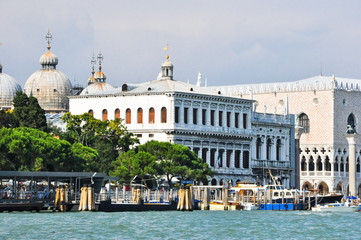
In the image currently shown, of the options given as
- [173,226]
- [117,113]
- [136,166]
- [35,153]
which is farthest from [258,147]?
[173,226]

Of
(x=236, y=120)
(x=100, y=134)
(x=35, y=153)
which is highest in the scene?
(x=236, y=120)

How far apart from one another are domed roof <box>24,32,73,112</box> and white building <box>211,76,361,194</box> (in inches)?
965

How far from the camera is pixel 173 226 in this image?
64.5 m

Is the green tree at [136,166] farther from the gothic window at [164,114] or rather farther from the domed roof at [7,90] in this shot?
the domed roof at [7,90]

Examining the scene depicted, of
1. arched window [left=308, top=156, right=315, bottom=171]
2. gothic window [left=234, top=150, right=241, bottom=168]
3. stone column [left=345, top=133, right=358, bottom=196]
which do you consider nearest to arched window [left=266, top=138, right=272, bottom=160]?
gothic window [left=234, top=150, right=241, bottom=168]

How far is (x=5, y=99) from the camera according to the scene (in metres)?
141

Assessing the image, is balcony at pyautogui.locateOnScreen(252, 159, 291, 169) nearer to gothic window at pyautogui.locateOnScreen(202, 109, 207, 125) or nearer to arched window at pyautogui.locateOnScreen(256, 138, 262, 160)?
arched window at pyautogui.locateOnScreen(256, 138, 262, 160)

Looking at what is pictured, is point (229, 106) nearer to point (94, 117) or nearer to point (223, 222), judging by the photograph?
point (94, 117)

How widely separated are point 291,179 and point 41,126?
32.0 m

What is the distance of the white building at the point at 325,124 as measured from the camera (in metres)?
128

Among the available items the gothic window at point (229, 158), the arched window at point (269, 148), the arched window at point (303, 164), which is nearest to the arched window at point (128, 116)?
the gothic window at point (229, 158)

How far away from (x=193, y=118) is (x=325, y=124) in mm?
31077

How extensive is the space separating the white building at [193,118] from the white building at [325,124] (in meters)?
18.7

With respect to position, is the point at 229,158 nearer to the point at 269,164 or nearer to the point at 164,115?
the point at 269,164
